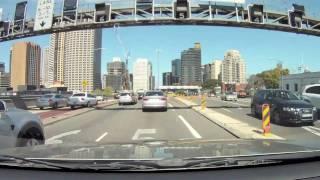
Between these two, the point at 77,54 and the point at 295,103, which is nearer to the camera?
the point at 295,103

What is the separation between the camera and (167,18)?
38.8m

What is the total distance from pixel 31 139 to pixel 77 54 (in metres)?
89.1

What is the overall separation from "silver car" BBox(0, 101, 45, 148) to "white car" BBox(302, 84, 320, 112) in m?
19.2

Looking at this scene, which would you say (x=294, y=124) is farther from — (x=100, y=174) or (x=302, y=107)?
(x=100, y=174)

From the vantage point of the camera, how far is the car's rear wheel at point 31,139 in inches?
348

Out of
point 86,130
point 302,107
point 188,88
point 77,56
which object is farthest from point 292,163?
point 188,88

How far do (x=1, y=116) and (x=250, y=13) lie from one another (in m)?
33.6

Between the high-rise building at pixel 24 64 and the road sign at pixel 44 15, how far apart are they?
212 ft

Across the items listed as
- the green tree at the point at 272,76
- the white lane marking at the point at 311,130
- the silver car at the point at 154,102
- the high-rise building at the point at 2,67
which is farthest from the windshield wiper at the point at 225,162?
the green tree at the point at 272,76

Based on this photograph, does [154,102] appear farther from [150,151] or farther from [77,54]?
[77,54]

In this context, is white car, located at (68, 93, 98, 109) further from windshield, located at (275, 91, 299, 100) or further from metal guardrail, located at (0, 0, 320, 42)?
windshield, located at (275, 91, 299, 100)

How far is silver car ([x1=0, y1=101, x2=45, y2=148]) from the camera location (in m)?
8.52

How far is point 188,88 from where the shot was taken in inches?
6944

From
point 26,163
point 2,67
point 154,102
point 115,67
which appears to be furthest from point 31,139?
point 115,67
